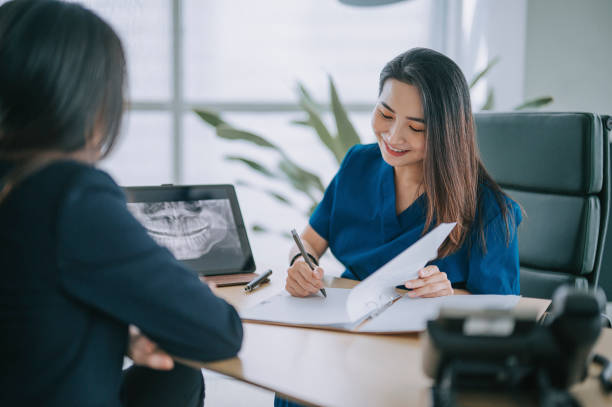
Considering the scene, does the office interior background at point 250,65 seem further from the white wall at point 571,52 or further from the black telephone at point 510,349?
the black telephone at point 510,349

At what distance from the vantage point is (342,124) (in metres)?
2.00

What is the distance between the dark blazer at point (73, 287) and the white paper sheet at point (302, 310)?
11.1 inches

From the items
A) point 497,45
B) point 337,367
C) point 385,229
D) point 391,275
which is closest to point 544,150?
point 385,229

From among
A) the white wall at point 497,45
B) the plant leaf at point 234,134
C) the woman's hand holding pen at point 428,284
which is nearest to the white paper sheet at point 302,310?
the woman's hand holding pen at point 428,284

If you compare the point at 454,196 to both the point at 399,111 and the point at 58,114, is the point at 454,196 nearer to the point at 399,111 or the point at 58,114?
the point at 399,111

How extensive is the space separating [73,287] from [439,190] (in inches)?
35.3

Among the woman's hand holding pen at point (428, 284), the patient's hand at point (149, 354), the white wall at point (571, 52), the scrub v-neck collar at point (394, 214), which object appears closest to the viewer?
the patient's hand at point (149, 354)

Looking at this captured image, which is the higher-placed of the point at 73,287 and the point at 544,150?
the point at 544,150

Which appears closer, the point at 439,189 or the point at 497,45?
the point at 439,189

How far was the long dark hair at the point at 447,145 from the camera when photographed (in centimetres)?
121

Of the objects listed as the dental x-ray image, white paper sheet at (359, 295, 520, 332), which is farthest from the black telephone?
the dental x-ray image

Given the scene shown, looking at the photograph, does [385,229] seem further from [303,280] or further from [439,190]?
[303,280]

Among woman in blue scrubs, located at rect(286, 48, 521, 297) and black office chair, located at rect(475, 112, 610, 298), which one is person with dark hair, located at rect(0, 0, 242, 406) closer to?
woman in blue scrubs, located at rect(286, 48, 521, 297)

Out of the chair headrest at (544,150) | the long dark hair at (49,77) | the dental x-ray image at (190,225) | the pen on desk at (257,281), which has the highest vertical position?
the long dark hair at (49,77)
